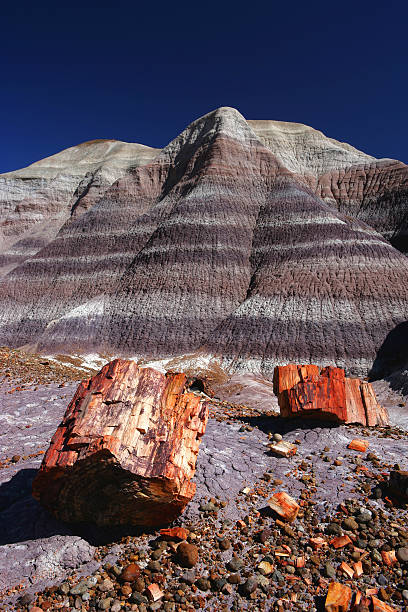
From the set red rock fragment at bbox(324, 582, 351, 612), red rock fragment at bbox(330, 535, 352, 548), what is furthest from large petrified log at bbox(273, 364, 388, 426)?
red rock fragment at bbox(324, 582, 351, 612)

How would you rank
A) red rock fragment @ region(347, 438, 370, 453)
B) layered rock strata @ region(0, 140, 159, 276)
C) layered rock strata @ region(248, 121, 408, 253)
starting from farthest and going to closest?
layered rock strata @ region(0, 140, 159, 276) < layered rock strata @ region(248, 121, 408, 253) < red rock fragment @ region(347, 438, 370, 453)

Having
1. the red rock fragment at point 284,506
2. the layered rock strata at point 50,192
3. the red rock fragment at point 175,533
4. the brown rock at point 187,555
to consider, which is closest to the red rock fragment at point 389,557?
the red rock fragment at point 284,506

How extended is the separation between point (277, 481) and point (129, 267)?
2896 centimetres

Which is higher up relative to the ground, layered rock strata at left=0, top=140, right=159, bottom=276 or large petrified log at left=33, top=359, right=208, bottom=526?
layered rock strata at left=0, top=140, right=159, bottom=276

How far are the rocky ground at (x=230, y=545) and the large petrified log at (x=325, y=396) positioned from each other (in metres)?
1.16

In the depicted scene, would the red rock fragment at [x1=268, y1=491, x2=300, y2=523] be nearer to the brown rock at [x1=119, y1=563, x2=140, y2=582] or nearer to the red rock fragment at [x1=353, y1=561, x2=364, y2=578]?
the red rock fragment at [x1=353, y1=561, x2=364, y2=578]

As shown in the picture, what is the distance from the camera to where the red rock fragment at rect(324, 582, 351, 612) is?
3.16 metres

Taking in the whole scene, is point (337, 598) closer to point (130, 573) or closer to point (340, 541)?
point (340, 541)

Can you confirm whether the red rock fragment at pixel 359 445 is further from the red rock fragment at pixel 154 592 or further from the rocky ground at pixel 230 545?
the red rock fragment at pixel 154 592

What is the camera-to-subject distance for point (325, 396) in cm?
709

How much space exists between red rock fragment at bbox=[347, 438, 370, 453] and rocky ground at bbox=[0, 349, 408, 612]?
20cm

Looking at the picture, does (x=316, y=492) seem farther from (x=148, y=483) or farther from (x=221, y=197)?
(x=221, y=197)

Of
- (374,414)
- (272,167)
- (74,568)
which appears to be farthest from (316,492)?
(272,167)

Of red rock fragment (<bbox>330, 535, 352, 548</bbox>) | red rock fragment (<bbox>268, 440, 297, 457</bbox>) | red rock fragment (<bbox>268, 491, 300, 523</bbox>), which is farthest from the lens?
red rock fragment (<bbox>268, 440, 297, 457</bbox>)
